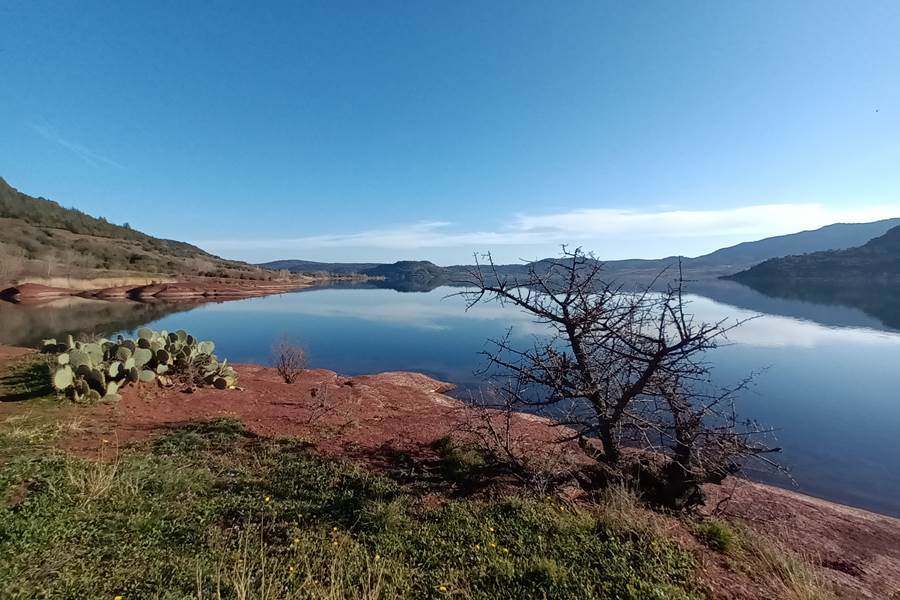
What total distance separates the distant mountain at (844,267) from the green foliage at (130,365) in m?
145

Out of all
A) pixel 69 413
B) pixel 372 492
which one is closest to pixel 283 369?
pixel 69 413

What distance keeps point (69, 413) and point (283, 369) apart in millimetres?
8976

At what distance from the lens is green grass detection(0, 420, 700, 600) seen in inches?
137

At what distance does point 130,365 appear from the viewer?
9.07m

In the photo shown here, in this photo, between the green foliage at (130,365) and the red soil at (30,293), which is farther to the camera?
the red soil at (30,293)

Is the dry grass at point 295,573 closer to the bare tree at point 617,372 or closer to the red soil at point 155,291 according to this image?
the bare tree at point 617,372

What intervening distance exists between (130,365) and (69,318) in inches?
1565

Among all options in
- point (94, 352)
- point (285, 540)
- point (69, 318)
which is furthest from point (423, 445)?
point (69, 318)

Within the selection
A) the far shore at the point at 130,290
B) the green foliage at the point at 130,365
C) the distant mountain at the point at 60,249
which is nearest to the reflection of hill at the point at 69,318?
the far shore at the point at 130,290

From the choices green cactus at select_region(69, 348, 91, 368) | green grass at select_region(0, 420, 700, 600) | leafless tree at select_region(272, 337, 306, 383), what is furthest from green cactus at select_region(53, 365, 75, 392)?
leafless tree at select_region(272, 337, 306, 383)

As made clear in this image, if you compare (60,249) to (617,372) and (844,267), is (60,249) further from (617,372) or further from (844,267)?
(844,267)

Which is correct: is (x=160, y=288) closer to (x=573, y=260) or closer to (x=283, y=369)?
(x=283, y=369)

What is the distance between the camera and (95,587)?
129 inches

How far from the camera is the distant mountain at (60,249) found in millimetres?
56781
